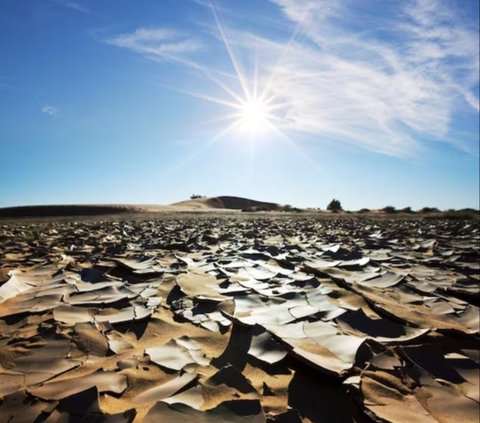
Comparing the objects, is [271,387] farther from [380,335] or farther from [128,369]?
[380,335]

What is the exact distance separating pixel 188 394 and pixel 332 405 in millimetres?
371

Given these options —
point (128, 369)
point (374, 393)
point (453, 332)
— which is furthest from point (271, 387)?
point (453, 332)

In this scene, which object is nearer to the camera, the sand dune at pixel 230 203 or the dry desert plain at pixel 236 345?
the dry desert plain at pixel 236 345

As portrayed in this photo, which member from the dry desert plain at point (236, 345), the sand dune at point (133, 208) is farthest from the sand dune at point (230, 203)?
the dry desert plain at point (236, 345)

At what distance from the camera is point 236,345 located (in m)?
1.25

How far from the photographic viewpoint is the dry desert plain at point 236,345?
0.90 m

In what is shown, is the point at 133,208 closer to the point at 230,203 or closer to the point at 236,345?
the point at 236,345

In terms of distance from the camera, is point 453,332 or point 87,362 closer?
point 87,362

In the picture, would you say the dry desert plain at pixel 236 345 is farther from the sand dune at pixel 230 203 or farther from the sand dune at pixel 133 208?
the sand dune at pixel 230 203

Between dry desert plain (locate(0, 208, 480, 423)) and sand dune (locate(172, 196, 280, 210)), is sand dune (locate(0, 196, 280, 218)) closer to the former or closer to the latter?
sand dune (locate(172, 196, 280, 210))

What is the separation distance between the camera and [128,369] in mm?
1072

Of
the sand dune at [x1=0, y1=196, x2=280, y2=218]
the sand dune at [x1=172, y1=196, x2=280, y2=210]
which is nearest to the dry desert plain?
the sand dune at [x1=0, y1=196, x2=280, y2=218]

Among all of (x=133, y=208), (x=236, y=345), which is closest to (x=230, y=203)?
(x=133, y=208)

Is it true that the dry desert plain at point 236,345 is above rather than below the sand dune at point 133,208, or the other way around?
below
